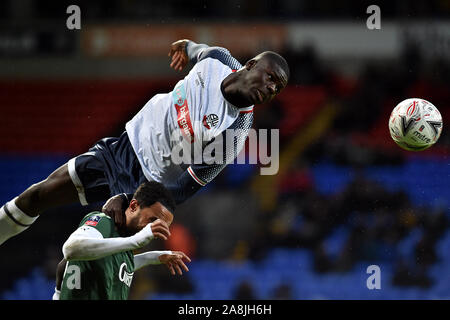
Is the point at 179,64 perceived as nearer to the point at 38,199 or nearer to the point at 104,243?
the point at 38,199

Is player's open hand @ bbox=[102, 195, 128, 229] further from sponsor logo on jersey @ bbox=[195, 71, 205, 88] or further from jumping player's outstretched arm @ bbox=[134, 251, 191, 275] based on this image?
sponsor logo on jersey @ bbox=[195, 71, 205, 88]

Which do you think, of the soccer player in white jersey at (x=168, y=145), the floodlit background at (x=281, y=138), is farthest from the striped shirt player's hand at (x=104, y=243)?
the floodlit background at (x=281, y=138)

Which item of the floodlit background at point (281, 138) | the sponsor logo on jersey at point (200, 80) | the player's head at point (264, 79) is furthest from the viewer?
the floodlit background at point (281, 138)

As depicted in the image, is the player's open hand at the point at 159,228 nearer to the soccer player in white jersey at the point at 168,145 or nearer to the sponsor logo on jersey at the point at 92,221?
the sponsor logo on jersey at the point at 92,221

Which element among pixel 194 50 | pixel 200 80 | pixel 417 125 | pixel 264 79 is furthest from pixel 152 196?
pixel 417 125

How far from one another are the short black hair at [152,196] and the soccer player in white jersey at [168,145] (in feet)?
2.92

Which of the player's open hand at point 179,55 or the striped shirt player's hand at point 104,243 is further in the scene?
the player's open hand at point 179,55

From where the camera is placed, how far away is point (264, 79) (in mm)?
4652

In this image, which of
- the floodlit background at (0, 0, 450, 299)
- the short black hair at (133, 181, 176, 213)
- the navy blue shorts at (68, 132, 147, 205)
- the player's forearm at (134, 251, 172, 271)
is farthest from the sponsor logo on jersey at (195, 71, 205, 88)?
the floodlit background at (0, 0, 450, 299)

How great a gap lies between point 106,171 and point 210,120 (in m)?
0.82

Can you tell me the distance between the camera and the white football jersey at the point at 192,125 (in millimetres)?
4871

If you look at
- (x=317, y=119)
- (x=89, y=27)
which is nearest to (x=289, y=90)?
(x=317, y=119)

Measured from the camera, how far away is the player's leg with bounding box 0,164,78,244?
4836 millimetres

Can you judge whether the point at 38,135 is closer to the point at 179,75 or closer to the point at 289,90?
the point at 179,75
